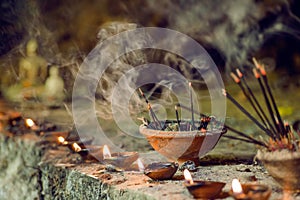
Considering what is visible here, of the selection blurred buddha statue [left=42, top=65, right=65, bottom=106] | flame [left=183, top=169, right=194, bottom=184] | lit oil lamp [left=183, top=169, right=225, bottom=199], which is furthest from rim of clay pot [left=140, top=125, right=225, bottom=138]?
blurred buddha statue [left=42, top=65, right=65, bottom=106]

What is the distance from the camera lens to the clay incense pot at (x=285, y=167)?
3.26 meters

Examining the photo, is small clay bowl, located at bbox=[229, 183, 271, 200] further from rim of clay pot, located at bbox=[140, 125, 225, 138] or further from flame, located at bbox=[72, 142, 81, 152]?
flame, located at bbox=[72, 142, 81, 152]

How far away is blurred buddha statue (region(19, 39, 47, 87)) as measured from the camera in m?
8.62

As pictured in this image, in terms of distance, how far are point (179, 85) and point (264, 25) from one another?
6.34 feet

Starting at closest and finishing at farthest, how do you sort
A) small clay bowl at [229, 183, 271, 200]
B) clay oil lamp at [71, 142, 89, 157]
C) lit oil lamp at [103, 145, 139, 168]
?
small clay bowl at [229, 183, 271, 200] < lit oil lamp at [103, 145, 139, 168] < clay oil lamp at [71, 142, 89, 157]

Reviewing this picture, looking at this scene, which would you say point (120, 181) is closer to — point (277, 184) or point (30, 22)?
point (277, 184)

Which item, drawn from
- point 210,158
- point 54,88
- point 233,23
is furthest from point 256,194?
point 54,88

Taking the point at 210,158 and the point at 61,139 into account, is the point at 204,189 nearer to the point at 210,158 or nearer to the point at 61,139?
the point at 210,158

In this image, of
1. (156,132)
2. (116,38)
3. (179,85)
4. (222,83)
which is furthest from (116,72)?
(156,132)

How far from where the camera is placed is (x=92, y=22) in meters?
8.31

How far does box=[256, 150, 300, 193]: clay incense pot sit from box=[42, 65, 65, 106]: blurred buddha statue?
19.1 ft

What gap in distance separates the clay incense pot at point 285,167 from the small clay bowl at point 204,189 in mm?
456

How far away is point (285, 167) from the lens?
3.29 m

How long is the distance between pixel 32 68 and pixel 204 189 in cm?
633
